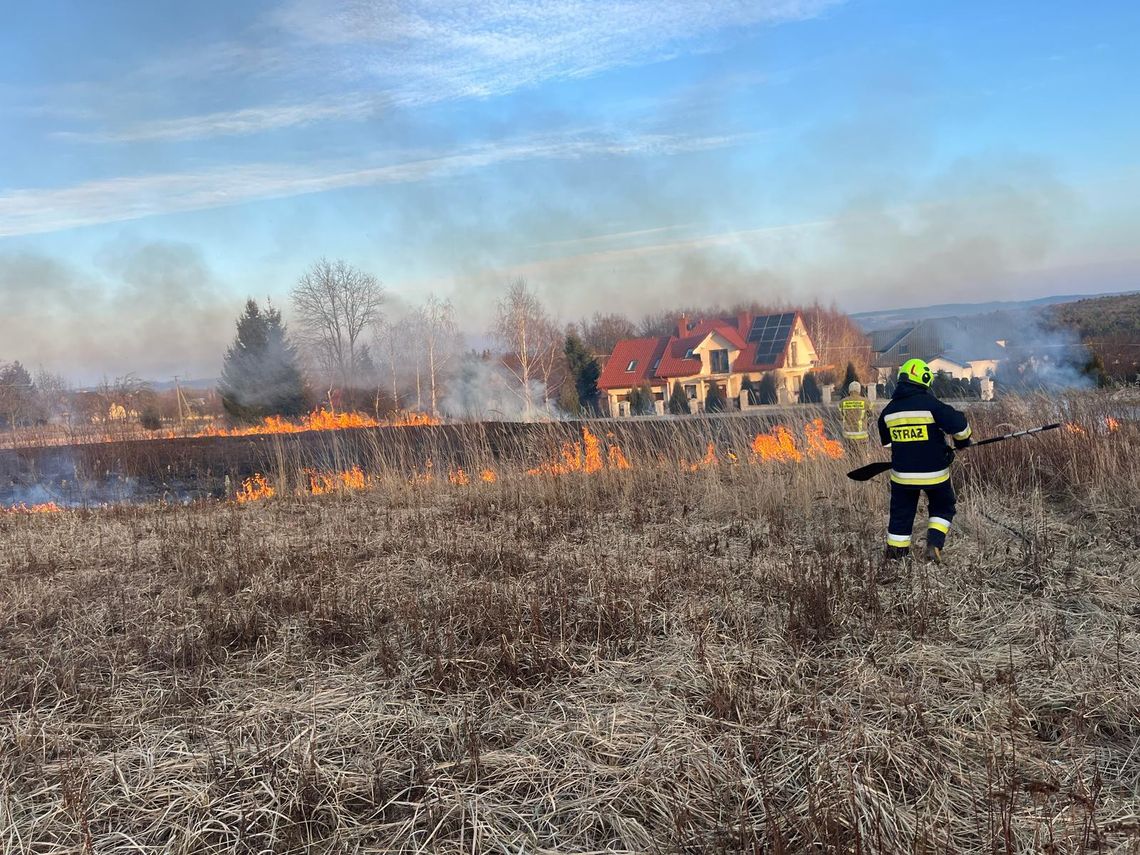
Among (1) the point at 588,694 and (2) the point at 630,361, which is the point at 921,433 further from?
(2) the point at 630,361

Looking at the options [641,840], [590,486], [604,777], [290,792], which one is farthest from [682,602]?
[590,486]

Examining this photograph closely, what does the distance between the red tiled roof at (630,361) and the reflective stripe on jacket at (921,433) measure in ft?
120

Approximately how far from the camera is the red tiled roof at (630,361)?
1681 inches

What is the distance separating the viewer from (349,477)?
1115cm

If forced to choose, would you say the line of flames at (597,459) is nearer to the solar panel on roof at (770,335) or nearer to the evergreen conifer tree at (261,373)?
the evergreen conifer tree at (261,373)

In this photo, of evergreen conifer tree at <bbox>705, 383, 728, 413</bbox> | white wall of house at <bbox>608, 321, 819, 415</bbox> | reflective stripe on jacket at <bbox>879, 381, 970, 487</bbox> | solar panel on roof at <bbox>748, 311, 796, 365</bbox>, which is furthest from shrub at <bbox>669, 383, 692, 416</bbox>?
reflective stripe on jacket at <bbox>879, 381, 970, 487</bbox>

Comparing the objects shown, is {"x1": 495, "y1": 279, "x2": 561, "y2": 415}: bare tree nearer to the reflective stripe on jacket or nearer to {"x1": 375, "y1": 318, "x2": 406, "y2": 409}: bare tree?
{"x1": 375, "y1": 318, "x2": 406, "y2": 409}: bare tree

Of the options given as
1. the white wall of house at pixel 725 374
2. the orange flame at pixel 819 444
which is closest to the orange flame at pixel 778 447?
the orange flame at pixel 819 444

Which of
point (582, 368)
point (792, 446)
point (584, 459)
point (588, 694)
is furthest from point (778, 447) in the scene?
point (582, 368)

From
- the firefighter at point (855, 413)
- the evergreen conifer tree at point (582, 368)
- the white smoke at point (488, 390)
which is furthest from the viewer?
the evergreen conifer tree at point (582, 368)

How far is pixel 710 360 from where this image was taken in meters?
43.3

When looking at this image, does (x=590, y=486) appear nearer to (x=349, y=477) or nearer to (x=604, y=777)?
(x=349, y=477)

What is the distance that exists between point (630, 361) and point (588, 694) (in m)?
41.1

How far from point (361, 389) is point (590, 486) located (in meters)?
28.4
